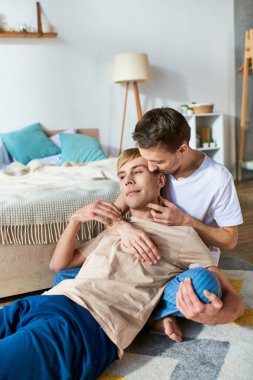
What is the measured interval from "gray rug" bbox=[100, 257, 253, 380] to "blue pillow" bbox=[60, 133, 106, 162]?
2193mm

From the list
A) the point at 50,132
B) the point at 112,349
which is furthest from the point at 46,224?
the point at 50,132

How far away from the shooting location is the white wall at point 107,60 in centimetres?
399

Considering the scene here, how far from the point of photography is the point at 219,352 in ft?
4.43

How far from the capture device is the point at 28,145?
3693mm

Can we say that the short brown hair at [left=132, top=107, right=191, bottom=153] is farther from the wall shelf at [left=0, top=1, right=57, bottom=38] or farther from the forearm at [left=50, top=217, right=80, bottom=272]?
the wall shelf at [left=0, top=1, right=57, bottom=38]

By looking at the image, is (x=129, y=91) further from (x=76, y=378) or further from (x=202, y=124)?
(x=76, y=378)

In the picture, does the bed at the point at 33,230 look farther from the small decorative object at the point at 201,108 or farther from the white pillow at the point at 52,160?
the small decorative object at the point at 201,108

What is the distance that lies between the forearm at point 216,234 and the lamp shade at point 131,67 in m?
2.77

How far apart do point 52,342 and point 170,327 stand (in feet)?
1.52

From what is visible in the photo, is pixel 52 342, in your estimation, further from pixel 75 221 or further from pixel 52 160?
pixel 52 160

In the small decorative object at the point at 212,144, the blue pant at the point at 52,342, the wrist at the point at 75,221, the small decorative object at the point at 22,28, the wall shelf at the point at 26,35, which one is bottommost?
the blue pant at the point at 52,342

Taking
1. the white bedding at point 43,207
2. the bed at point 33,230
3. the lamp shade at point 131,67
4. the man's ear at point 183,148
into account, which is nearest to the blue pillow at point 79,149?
the lamp shade at point 131,67

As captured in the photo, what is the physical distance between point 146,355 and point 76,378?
0.97 ft

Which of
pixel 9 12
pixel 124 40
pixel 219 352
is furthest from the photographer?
pixel 124 40
